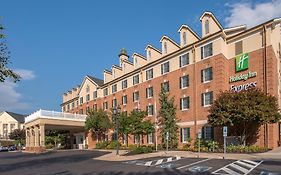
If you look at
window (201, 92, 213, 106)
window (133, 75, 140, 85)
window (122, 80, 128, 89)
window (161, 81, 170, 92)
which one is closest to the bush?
window (122, 80, 128, 89)

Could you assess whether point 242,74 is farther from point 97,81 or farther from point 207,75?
point 97,81

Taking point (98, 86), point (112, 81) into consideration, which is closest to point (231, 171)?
point (112, 81)

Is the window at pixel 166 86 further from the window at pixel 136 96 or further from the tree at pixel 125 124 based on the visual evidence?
the window at pixel 136 96

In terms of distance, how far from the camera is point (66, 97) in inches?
3317

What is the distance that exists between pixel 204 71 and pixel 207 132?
6724 millimetres

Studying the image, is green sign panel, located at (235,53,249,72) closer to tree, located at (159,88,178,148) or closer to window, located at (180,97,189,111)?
window, located at (180,97,189,111)

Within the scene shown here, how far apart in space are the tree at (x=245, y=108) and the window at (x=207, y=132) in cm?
497

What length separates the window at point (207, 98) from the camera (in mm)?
38469

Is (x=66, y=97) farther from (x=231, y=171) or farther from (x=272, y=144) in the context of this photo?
(x=231, y=171)

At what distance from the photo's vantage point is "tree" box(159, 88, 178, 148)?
136ft

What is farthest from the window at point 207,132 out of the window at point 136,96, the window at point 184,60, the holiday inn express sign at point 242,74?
the window at point 136,96

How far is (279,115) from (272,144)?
3035 millimetres

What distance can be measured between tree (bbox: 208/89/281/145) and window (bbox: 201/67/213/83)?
6303 millimetres

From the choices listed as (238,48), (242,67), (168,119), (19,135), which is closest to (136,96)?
(168,119)
